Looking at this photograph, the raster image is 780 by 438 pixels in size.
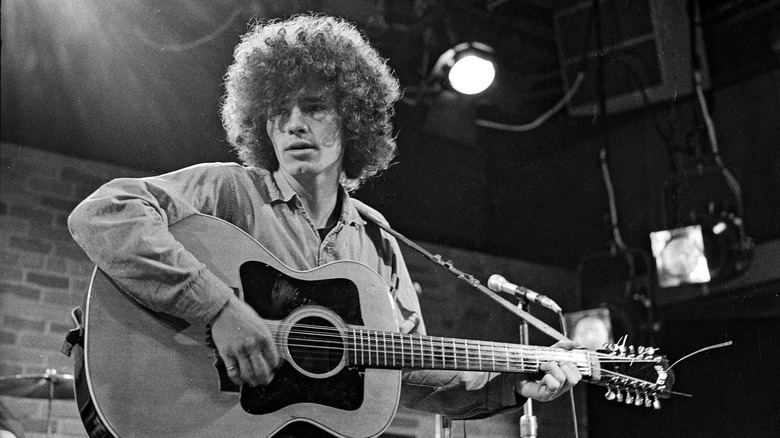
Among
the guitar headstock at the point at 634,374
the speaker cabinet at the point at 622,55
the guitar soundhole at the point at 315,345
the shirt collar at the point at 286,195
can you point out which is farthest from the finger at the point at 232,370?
the speaker cabinet at the point at 622,55

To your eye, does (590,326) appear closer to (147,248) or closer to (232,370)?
(232,370)

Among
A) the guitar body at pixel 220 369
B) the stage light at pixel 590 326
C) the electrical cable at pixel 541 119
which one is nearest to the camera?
the guitar body at pixel 220 369

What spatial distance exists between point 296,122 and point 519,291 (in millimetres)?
812

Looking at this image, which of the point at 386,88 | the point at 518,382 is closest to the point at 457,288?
the point at 518,382

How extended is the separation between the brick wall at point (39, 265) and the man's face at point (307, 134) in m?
0.38

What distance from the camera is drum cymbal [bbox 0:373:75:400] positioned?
6.20 feet

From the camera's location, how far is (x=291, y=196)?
2.22 meters

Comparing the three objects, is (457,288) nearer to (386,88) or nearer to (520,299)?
(520,299)

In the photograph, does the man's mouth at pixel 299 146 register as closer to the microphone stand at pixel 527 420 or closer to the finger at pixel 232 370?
the finger at pixel 232 370

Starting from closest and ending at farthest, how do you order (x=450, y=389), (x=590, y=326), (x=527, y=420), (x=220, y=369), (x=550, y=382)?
1. (x=220, y=369)
2. (x=550, y=382)
3. (x=450, y=389)
4. (x=527, y=420)
5. (x=590, y=326)

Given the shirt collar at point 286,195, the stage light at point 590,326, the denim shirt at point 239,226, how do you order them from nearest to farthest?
the denim shirt at point 239,226
the shirt collar at point 286,195
the stage light at point 590,326

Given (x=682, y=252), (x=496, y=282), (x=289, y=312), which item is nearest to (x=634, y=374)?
(x=496, y=282)

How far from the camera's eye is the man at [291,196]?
188cm

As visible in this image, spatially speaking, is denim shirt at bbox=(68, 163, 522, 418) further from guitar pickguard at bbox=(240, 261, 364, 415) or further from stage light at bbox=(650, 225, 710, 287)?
stage light at bbox=(650, 225, 710, 287)
